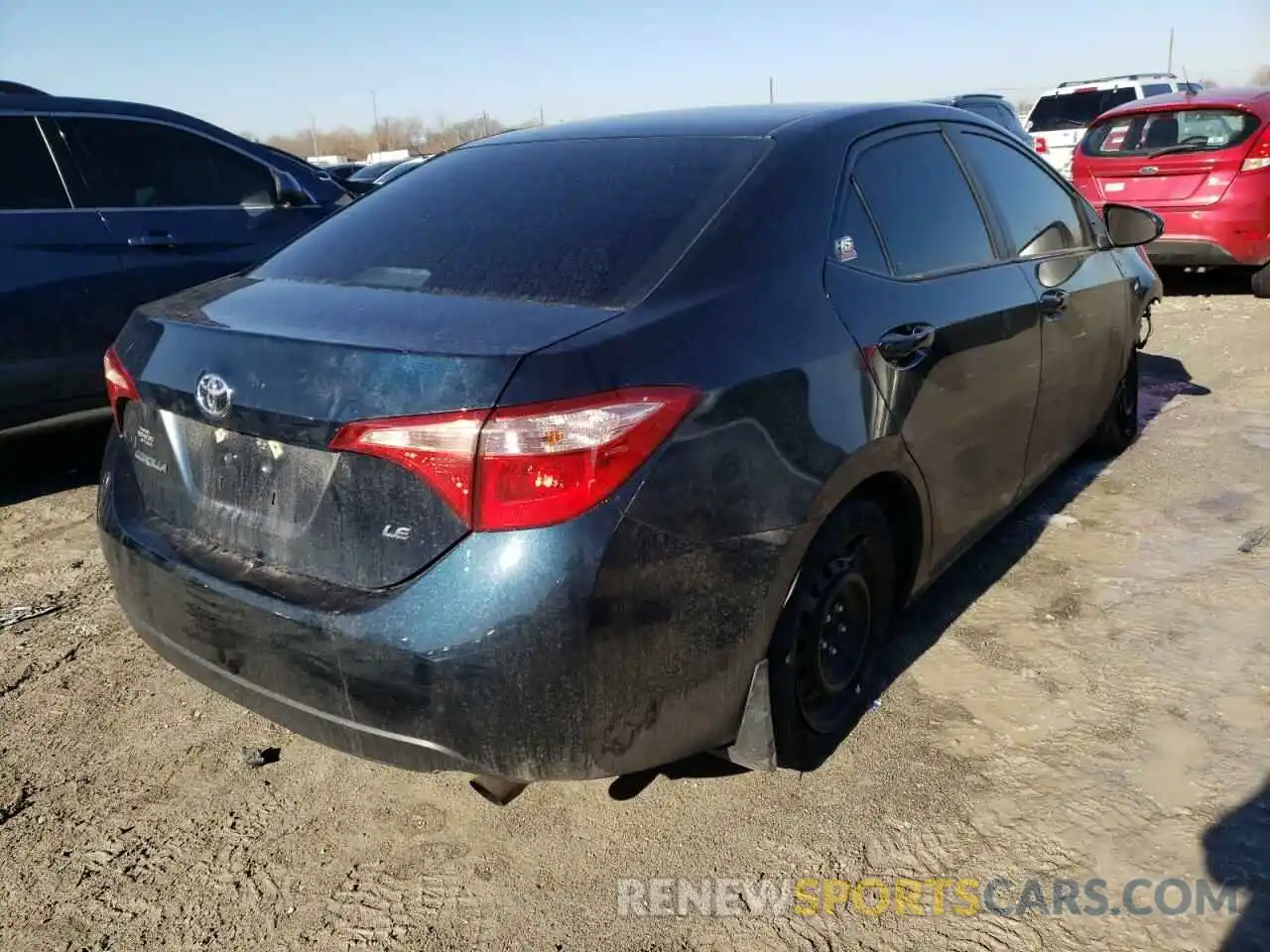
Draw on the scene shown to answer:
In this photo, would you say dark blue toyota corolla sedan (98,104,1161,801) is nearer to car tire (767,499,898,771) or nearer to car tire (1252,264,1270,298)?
car tire (767,499,898,771)

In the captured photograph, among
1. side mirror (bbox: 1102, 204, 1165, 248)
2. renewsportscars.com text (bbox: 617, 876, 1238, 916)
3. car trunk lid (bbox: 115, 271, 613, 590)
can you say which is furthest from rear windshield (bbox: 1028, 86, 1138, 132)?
car trunk lid (bbox: 115, 271, 613, 590)

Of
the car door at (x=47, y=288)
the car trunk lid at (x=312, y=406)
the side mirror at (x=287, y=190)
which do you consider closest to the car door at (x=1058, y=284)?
the car trunk lid at (x=312, y=406)

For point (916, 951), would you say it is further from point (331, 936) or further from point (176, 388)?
point (176, 388)

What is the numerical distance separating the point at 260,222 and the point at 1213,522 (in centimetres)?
463

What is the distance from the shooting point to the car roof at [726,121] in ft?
9.05

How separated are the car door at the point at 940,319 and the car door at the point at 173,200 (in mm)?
2933

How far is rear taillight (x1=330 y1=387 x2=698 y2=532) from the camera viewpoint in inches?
72.8

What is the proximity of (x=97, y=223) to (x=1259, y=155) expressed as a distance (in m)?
8.01

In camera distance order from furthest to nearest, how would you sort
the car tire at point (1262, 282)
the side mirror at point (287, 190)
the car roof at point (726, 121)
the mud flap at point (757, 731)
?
the car tire at point (1262, 282) → the side mirror at point (287, 190) → the car roof at point (726, 121) → the mud flap at point (757, 731)

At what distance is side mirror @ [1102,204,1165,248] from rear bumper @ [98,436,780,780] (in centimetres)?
306

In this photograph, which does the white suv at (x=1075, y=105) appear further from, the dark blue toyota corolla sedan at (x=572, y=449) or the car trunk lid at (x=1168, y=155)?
the dark blue toyota corolla sedan at (x=572, y=449)

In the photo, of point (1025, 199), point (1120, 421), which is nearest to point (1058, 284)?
point (1025, 199)

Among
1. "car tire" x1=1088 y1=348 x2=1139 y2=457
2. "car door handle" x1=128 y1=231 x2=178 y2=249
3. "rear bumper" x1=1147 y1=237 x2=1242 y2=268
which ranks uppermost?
"car door handle" x1=128 y1=231 x2=178 y2=249

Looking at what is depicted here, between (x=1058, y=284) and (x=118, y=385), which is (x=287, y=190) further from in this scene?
(x=1058, y=284)
